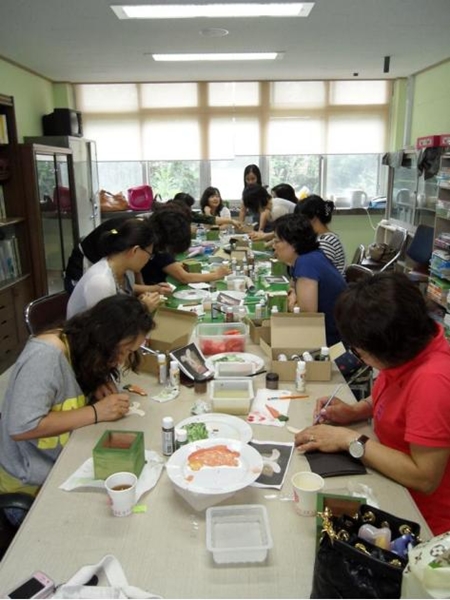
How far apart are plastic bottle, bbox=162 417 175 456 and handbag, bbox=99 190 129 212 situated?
19.3ft

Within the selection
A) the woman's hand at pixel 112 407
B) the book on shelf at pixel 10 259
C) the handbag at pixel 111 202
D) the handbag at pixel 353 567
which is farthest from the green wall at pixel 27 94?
the handbag at pixel 353 567

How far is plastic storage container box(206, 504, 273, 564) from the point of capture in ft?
3.36

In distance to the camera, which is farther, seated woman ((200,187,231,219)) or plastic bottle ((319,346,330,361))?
seated woman ((200,187,231,219))

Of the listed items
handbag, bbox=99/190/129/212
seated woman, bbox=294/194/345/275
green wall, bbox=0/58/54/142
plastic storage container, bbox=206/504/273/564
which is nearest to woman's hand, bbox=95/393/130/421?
plastic storage container, bbox=206/504/273/564

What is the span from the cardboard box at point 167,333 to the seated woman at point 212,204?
4217 millimetres

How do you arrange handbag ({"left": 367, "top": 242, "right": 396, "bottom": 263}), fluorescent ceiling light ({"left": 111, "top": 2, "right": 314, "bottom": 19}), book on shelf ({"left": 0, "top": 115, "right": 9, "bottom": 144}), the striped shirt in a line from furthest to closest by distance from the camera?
1. handbag ({"left": 367, "top": 242, "right": 396, "bottom": 263})
2. book on shelf ({"left": 0, "top": 115, "right": 9, "bottom": 144})
3. fluorescent ceiling light ({"left": 111, "top": 2, "right": 314, "bottom": 19})
4. the striped shirt

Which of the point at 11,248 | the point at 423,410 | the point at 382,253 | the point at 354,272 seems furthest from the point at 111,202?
the point at 423,410

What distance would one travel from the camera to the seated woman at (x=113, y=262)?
90.0 inches

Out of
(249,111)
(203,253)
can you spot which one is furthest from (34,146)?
(249,111)

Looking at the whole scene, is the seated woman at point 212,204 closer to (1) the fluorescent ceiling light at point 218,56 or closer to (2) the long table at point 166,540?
(1) the fluorescent ceiling light at point 218,56

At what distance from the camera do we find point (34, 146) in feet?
15.1

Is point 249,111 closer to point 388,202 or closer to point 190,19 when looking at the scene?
point 388,202

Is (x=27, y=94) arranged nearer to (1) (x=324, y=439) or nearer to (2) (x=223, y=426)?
(2) (x=223, y=426)

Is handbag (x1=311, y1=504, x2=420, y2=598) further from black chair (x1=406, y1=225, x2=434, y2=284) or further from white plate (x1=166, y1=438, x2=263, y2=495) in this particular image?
black chair (x1=406, y1=225, x2=434, y2=284)
